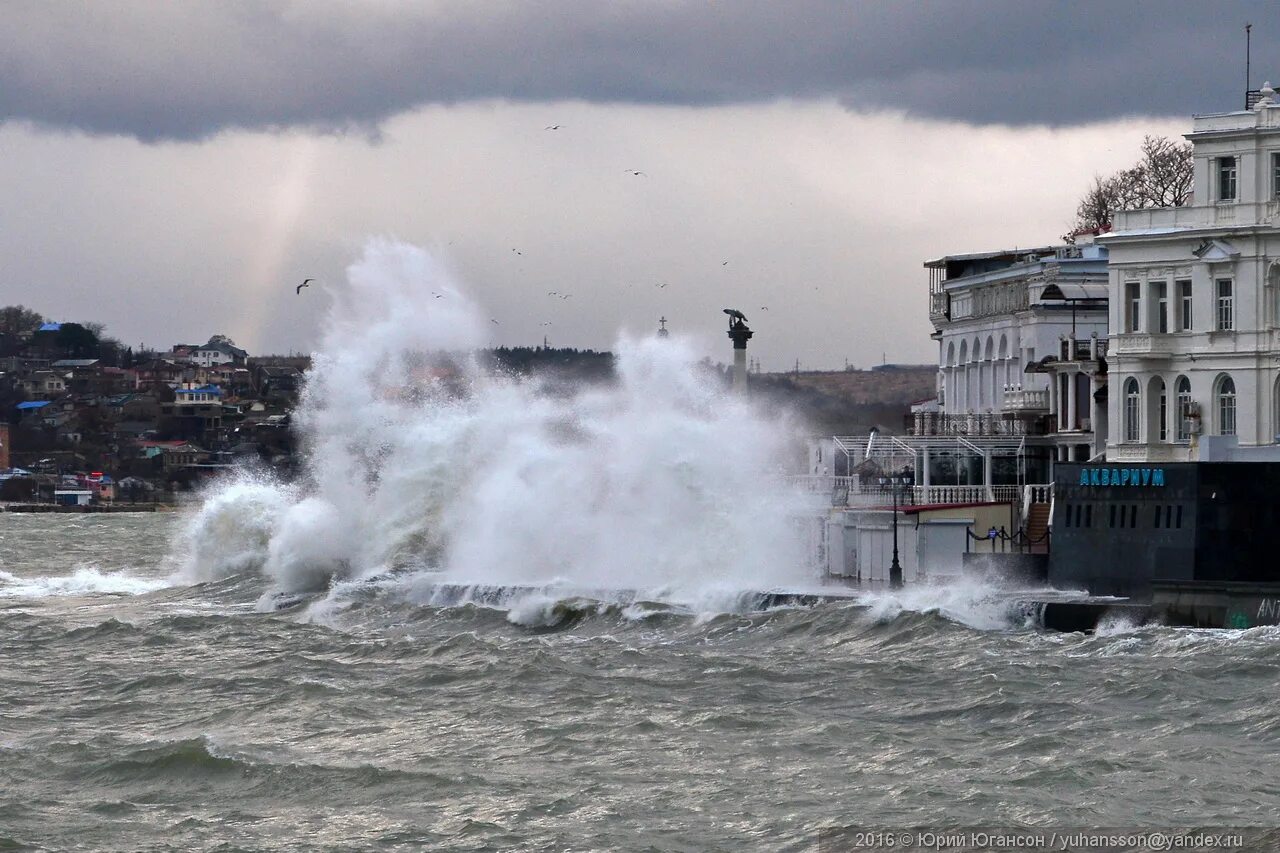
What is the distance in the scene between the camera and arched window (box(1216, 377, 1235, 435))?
42.3 m

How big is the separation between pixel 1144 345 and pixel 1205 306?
155 cm

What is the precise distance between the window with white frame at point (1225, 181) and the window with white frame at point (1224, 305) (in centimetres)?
173

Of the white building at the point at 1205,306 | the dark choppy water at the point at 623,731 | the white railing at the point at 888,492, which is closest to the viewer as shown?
the dark choppy water at the point at 623,731

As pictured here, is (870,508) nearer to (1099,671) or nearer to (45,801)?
(1099,671)

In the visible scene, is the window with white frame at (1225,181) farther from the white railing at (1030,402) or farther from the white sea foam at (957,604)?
the white railing at (1030,402)

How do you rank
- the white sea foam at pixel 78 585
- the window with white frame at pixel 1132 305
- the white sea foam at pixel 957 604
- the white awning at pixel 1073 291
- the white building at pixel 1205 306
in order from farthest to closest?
1. the white sea foam at pixel 78 585
2. the white awning at pixel 1073 291
3. the window with white frame at pixel 1132 305
4. the white building at pixel 1205 306
5. the white sea foam at pixel 957 604

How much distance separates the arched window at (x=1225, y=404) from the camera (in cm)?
4228

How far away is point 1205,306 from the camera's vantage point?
4238cm

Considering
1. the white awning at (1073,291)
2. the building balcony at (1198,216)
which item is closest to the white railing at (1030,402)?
the white awning at (1073,291)

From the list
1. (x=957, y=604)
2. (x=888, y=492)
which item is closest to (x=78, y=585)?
(x=888, y=492)

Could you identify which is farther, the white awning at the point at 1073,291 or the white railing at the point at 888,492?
the white awning at the point at 1073,291

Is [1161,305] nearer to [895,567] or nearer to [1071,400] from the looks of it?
[1071,400]

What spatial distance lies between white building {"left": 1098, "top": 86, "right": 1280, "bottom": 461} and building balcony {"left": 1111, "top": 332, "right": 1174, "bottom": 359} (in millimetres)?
21

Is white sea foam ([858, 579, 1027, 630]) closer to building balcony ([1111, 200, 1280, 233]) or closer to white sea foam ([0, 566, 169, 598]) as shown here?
building balcony ([1111, 200, 1280, 233])
